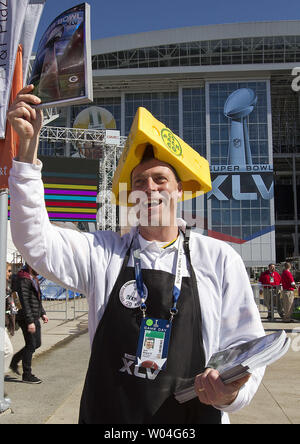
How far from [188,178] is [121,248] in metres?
0.49

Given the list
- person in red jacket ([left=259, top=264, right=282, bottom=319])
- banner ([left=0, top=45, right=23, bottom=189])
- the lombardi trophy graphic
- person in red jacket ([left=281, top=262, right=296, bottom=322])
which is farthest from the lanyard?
the lombardi trophy graphic

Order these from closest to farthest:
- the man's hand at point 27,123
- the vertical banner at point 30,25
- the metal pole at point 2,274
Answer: the man's hand at point 27,123, the vertical banner at point 30,25, the metal pole at point 2,274

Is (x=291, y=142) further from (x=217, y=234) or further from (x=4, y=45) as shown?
(x=4, y=45)

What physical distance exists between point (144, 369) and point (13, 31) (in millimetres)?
3101

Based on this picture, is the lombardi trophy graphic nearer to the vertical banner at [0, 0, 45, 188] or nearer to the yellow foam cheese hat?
the vertical banner at [0, 0, 45, 188]

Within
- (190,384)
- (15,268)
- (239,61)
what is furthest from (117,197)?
(239,61)

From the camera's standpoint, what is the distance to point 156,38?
4622 cm

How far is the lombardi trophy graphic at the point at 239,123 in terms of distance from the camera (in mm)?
43438

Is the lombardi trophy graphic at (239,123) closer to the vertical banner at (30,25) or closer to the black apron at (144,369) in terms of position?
the vertical banner at (30,25)

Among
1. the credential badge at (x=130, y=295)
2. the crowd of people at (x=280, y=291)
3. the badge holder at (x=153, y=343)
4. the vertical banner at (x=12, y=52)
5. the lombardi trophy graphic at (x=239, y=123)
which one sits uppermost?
the lombardi trophy graphic at (x=239, y=123)

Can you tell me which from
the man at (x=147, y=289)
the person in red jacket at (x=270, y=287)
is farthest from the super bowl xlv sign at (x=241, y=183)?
the man at (x=147, y=289)

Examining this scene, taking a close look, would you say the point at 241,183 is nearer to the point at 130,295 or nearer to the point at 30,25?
the point at 30,25

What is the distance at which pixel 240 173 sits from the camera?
43.1 m
